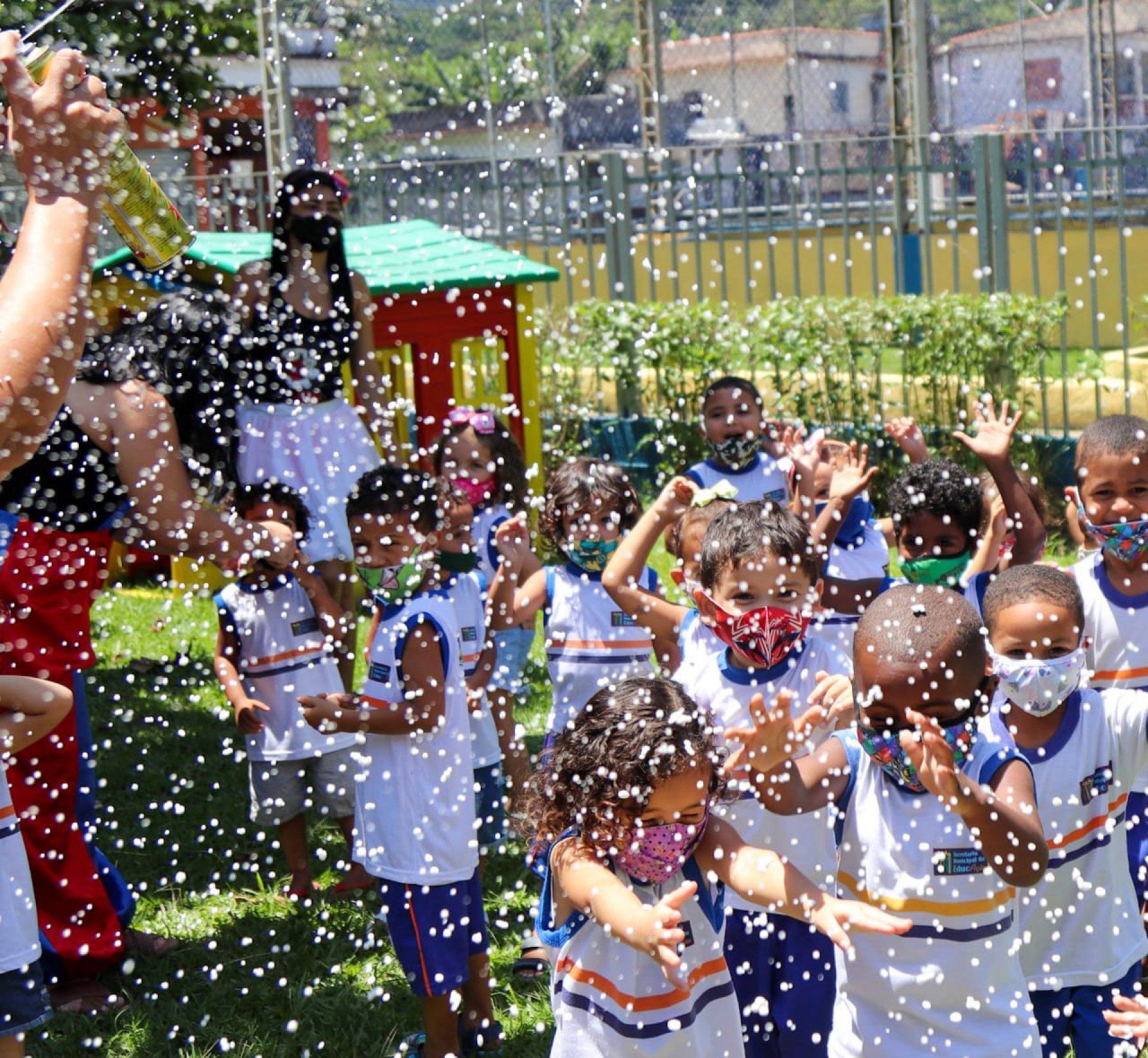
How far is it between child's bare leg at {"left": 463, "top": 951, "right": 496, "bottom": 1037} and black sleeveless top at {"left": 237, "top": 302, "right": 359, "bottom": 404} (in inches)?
96.3

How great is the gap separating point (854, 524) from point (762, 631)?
1.62 m

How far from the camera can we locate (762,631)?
352cm

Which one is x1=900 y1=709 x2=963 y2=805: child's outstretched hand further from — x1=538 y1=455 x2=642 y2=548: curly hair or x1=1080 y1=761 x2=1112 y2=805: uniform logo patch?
x1=538 y1=455 x2=642 y2=548: curly hair

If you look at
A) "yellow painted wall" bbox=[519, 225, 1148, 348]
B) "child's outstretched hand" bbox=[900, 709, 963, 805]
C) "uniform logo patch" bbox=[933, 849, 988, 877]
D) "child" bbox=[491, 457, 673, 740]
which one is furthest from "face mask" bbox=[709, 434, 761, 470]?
"yellow painted wall" bbox=[519, 225, 1148, 348]

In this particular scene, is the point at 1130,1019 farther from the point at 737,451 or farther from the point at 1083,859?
the point at 737,451

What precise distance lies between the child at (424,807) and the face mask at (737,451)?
5.31 feet

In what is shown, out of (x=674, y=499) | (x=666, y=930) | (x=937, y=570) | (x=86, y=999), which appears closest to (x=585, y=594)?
(x=674, y=499)

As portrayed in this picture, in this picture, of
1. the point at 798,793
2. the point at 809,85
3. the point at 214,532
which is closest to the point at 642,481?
the point at 214,532

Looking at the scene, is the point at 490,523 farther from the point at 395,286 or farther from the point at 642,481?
the point at 642,481

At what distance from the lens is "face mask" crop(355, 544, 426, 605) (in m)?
4.11

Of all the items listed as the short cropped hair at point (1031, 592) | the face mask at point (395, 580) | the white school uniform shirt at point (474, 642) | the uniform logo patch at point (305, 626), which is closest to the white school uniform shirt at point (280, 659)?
the uniform logo patch at point (305, 626)

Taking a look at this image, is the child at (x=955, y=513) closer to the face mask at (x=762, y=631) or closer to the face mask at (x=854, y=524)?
the face mask at (x=854, y=524)

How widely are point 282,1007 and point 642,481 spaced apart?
6639mm

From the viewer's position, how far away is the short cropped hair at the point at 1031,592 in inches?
133
